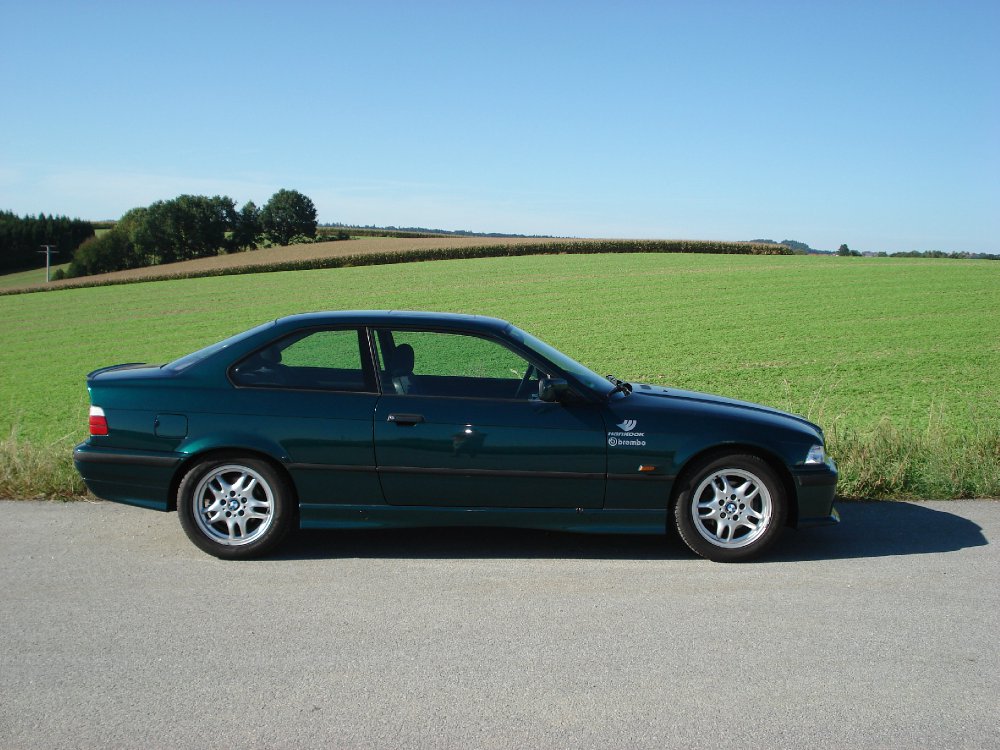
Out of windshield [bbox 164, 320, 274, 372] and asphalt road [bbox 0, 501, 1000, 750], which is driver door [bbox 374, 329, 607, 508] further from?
windshield [bbox 164, 320, 274, 372]

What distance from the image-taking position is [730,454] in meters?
5.39

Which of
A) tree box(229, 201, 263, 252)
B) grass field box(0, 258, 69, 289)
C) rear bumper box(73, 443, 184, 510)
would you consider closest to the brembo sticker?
rear bumper box(73, 443, 184, 510)

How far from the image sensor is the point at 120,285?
5197cm

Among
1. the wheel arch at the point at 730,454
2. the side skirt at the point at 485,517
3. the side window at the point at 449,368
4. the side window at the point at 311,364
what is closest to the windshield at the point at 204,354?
the side window at the point at 311,364

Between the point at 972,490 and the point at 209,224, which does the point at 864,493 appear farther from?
the point at 209,224

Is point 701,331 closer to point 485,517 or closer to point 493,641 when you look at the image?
point 485,517

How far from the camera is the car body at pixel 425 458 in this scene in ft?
17.3

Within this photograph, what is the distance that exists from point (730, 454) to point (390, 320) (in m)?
2.17

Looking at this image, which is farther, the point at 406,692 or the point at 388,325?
the point at 388,325

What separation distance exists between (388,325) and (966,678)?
3527 mm

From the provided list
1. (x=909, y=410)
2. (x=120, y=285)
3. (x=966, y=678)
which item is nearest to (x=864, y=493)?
(x=966, y=678)

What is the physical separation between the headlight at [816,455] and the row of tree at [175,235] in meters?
91.7

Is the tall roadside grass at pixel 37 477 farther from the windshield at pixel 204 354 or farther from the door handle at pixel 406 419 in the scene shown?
the door handle at pixel 406 419

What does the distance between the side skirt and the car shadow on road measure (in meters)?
0.19
